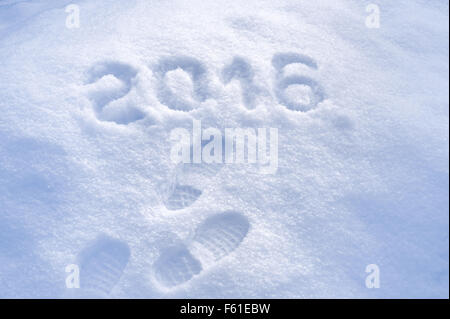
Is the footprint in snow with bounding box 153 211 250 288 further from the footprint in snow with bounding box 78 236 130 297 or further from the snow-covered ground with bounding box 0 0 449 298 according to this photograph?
the footprint in snow with bounding box 78 236 130 297

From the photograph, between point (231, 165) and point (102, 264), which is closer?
point (102, 264)

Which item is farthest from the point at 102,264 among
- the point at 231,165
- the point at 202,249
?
the point at 231,165

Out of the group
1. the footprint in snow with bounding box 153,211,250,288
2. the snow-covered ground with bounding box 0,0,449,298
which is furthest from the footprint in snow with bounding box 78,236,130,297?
the footprint in snow with bounding box 153,211,250,288

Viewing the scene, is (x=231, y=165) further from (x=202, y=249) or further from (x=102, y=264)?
(x=102, y=264)

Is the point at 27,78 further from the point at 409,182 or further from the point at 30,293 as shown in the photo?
the point at 409,182

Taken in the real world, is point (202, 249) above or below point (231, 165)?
below

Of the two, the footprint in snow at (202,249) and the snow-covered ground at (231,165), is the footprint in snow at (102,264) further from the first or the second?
the footprint in snow at (202,249)
